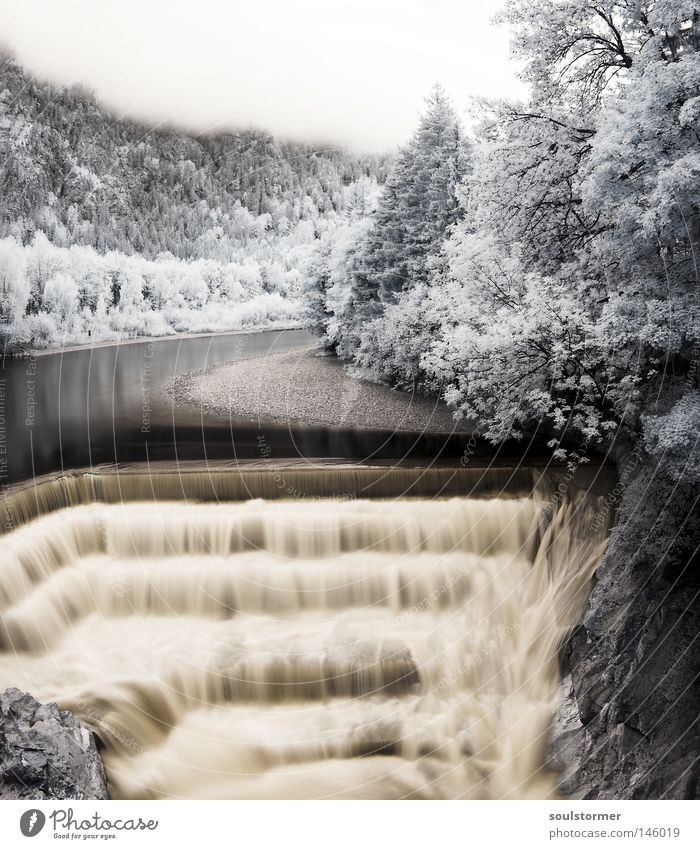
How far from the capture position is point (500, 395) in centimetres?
307

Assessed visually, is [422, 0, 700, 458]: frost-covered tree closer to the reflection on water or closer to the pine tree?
the pine tree

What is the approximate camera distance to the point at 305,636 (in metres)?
2.94

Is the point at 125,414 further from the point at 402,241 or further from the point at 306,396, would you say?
the point at 402,241

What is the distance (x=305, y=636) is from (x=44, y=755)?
122cm

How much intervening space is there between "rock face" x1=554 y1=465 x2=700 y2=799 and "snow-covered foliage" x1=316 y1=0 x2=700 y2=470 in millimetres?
441

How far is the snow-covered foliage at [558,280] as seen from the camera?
8.95ft

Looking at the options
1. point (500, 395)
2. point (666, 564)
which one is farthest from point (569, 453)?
point (666, 564)

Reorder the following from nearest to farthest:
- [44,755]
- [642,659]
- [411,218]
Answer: [44,755], [642,659], [411,218]

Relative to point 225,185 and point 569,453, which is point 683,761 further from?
point 225,185

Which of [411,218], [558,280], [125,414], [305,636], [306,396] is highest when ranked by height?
[411,218]

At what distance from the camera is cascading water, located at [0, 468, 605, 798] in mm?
2795

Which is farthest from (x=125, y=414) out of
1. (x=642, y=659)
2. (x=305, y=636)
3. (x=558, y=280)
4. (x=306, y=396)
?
(x=642, y=659)

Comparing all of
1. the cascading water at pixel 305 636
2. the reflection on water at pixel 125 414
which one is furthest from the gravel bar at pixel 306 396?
the cascading water at pixel 305 636

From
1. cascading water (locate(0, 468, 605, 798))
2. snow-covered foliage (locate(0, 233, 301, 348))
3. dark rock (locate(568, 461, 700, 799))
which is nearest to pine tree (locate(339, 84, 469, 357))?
snow-covered foliage (locate(0, 233, 301, 348))
